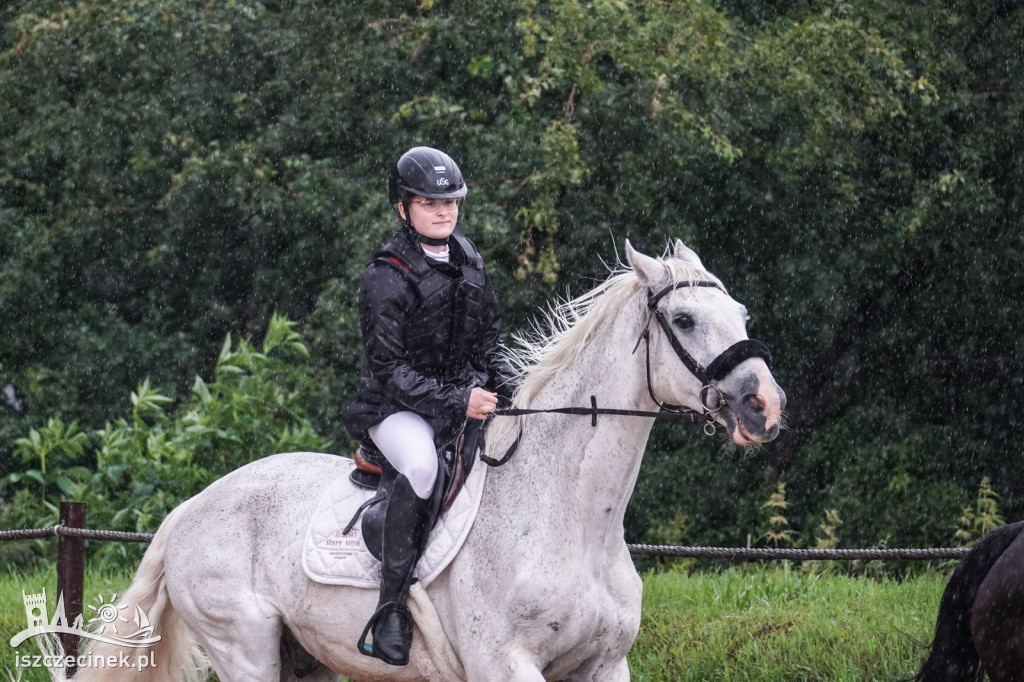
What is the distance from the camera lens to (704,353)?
13.2 feet

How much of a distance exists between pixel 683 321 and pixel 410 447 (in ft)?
3.66

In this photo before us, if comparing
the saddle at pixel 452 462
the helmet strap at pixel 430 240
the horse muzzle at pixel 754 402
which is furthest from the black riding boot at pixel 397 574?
the horse muzzle at pixel 754 402

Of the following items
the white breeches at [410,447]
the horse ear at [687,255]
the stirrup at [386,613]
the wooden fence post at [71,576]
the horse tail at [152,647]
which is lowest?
the wooden fence post at [71,576]

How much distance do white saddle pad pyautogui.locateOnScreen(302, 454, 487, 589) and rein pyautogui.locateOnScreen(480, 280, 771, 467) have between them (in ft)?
0.65

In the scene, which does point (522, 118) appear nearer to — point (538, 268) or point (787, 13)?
point (538, 268)

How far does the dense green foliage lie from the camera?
→ 40.2 feet

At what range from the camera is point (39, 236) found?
15.5 m

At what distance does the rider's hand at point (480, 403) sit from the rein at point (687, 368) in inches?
Result: 6.4

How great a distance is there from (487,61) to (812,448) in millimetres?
5651

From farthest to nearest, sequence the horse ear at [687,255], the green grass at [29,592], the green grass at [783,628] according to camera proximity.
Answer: the green grass at [29,592] < the green grass at [783,628] < the horse ear at [687,255]

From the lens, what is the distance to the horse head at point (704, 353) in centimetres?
388

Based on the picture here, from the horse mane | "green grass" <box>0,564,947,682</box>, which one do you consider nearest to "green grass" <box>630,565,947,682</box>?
"green grass" <box>0,564,947,682</box>

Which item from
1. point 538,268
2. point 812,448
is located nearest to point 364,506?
point 538,268

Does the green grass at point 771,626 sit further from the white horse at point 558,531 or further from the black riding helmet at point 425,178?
the black riding helmet at point 425,178
